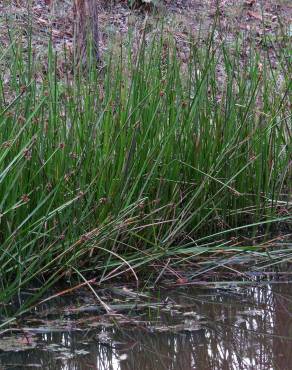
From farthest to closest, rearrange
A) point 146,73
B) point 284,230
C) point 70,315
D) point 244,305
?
point 284,230, point 146,73, point 244,305, point 70,315

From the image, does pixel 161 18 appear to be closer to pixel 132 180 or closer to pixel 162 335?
pixel 132 180

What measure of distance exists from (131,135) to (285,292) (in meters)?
1.00

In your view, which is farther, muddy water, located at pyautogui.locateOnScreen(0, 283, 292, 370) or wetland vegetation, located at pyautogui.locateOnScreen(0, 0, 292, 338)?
wetland vegetation, located at pyautogui.locateOnScreen(0, 0, 292, 338)

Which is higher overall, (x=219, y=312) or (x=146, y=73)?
(x=146, y=73)

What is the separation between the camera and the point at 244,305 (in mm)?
3666

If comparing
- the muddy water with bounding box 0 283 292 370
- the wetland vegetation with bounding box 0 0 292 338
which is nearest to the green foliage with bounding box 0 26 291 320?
the wetland vegetation with bounding box 0 0 292 338

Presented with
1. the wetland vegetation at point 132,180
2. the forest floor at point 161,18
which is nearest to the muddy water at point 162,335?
the wetland vegetation at point 132,180

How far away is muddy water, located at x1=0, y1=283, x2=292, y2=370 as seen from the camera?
3.03 metres

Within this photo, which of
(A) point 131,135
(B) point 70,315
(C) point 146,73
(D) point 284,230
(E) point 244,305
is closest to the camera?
(B) point 70,315

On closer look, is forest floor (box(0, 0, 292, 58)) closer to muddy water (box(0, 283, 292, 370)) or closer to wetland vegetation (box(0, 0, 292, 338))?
wetland vegetation (box(0, 0, 292, 338))

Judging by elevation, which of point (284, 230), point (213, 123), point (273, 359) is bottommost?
point (284, 230)

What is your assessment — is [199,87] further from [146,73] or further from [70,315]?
[70,315]

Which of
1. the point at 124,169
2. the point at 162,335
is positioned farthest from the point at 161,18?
the point at 162,335

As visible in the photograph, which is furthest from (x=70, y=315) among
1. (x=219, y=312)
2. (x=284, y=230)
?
(x=284, y=230)
